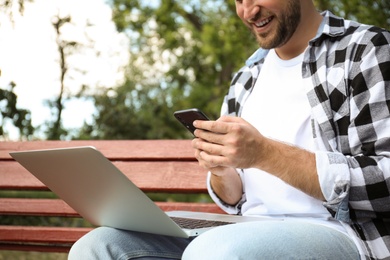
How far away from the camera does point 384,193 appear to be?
69.5 inches

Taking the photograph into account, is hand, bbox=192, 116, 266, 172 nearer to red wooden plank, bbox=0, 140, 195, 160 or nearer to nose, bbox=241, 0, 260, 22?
nose, bbox=241, 0, 260, 22

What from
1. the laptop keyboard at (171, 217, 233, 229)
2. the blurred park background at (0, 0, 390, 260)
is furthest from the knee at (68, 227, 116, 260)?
the blurred park background at (0, 0, 390, 260)

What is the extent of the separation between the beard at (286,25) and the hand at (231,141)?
553 mm

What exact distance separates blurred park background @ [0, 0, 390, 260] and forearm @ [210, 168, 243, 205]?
1.98 metres

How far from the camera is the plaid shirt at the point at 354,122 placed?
1.77m

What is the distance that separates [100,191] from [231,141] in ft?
1.36

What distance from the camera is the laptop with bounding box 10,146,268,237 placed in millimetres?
1742

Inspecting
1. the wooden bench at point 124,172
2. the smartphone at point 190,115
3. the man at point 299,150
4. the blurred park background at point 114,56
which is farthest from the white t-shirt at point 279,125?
the blurred park background at point 114,56

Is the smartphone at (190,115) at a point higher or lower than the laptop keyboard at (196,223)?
higher

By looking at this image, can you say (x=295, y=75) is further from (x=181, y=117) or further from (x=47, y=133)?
(x=47, y=133)

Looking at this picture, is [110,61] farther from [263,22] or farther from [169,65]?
[263,22]

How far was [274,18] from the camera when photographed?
225cm

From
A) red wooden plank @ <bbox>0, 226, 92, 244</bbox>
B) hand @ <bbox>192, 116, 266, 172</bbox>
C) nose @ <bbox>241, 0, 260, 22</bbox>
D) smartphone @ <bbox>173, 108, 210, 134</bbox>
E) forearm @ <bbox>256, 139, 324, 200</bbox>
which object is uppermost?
nose @ <bbox>241, 0, 260, 22</bbox>

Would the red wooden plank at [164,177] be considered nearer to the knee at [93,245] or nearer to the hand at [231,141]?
the knee at [93,245]
